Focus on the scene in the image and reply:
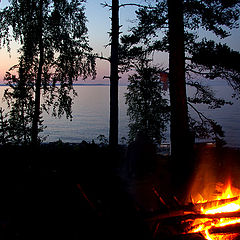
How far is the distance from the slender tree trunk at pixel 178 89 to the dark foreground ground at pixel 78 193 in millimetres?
643

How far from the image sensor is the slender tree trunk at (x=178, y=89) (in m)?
8.20

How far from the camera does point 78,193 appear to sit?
4789 millimetres

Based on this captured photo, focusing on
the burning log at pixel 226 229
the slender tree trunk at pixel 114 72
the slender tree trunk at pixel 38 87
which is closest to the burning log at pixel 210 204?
the burning log at pixel 226 229

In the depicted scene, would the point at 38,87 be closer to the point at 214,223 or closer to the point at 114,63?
the point at 114,63

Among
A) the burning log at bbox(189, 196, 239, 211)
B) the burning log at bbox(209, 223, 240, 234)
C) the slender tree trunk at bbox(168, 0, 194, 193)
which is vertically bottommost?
the burning log at bbox(209, 223, 240, 234)

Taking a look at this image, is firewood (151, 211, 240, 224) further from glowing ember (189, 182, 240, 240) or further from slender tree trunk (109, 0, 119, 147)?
slender tree trunk (109, 0, 119, 147)

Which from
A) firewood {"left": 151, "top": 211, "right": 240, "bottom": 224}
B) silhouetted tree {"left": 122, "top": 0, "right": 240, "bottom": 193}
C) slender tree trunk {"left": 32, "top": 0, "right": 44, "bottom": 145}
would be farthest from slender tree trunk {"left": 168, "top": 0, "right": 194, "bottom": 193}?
slender tree trunk {"left": 32, "top": 0, "right": 44, "bottom": 145}

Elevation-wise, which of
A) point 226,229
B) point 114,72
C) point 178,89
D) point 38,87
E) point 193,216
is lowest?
point 226,229

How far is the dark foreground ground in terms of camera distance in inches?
168

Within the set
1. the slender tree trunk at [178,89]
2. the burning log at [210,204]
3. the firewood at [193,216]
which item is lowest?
the firewood at [193,216]

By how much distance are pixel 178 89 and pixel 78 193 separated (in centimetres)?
490

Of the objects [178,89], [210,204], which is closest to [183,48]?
[178,89]

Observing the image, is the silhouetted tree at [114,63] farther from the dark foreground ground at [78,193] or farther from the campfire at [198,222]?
the campfire at [198,222]

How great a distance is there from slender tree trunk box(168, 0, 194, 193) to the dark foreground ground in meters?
0.64
